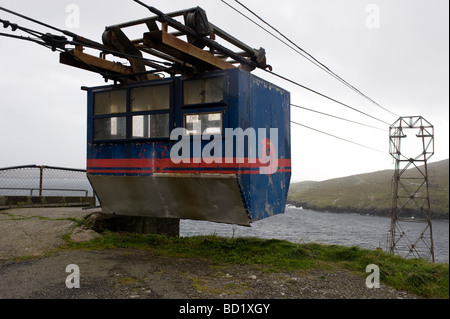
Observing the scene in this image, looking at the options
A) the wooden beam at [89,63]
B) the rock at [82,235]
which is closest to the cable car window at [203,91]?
the wooden beam at [89,63]

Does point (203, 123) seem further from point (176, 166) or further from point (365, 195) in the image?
point (365, 195)

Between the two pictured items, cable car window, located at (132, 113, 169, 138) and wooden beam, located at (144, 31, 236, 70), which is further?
cable car window, located at (132, 113, 169, 138)

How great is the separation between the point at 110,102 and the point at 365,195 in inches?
Result: 4949

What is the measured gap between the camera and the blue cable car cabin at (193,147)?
788 cm

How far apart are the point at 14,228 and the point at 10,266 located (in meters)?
2.57

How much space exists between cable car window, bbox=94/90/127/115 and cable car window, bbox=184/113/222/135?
6.53 ft

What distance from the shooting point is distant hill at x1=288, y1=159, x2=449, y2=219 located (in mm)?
98312

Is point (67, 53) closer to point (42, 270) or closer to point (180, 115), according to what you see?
point (180, 115)

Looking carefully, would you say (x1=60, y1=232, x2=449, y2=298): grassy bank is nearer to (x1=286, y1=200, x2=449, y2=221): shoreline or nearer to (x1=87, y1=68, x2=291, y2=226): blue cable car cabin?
(x1=87, y1=68, x2=291, y2=226): blue cable car cabin

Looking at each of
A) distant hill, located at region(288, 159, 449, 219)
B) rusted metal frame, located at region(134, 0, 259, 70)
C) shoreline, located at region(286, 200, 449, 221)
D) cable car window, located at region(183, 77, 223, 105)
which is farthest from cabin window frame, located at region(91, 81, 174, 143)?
shoreline, located at region(286, 200, 449, 221)

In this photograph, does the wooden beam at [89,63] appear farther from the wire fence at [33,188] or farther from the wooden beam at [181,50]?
the wire fence at [33,188]

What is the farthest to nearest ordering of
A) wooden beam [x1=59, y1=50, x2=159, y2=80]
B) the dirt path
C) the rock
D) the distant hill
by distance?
the distant hill
the rock
wooden beam [x1=59, y1=50, x2=159, y2=80]
the dirt path

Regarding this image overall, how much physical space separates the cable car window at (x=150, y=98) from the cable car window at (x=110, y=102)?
34 cm

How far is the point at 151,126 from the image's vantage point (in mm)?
8805
